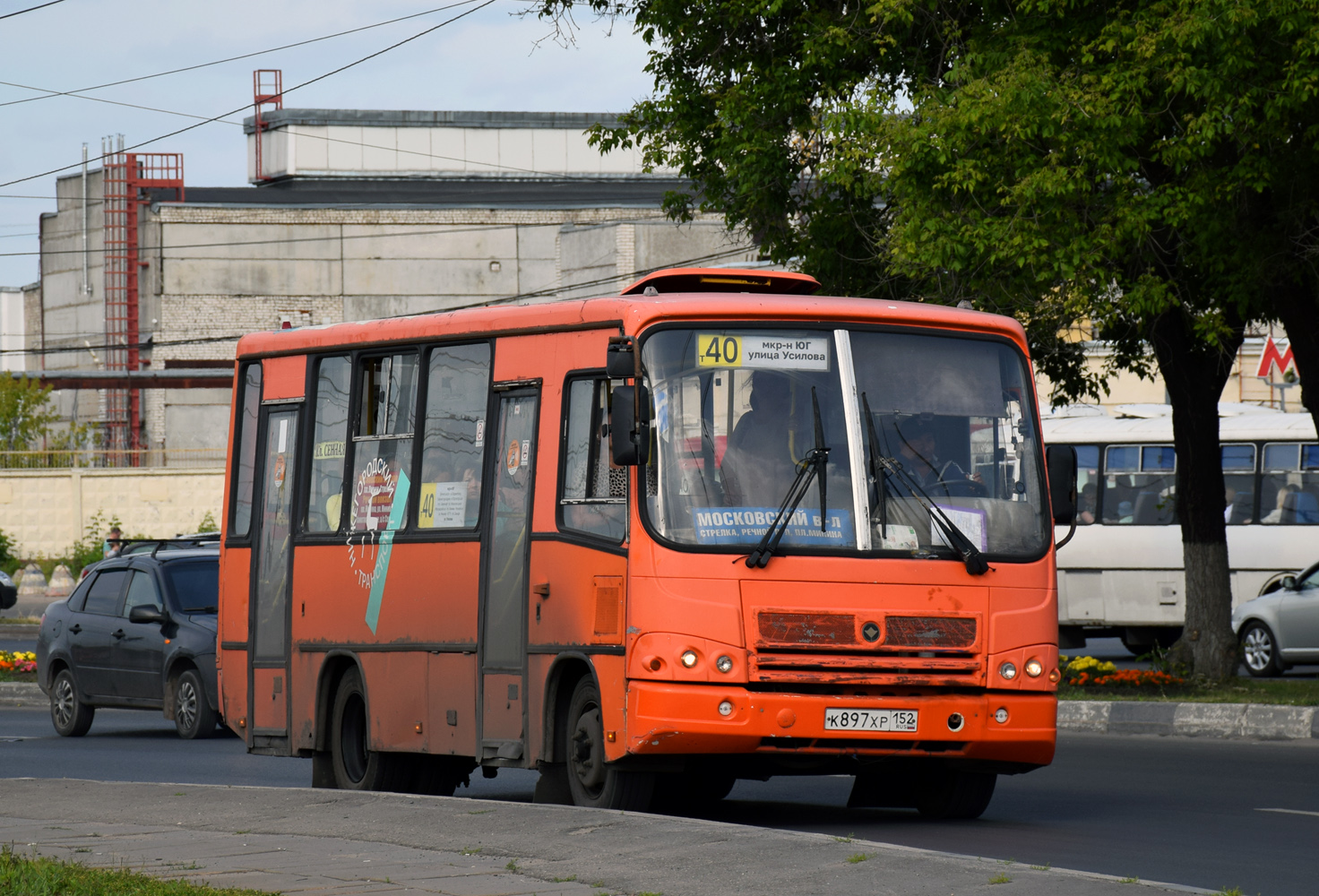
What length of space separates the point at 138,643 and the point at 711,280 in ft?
32.5

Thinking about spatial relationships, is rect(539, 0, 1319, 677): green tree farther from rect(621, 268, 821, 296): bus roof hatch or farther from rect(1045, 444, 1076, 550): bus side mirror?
rect(1045, 444, 1076, 550): bus side mirror

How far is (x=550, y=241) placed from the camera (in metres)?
72.2

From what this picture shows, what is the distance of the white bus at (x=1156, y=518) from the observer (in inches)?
1049

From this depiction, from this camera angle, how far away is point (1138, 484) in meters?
28.4

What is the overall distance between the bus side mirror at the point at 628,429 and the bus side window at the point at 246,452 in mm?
4928

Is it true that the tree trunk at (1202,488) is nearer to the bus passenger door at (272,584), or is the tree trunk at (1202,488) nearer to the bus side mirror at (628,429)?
the bus passenger door at (272,584)

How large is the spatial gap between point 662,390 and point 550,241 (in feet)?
206

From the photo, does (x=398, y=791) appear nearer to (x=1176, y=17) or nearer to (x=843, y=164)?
(x=843, y=164)

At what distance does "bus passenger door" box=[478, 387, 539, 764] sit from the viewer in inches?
434

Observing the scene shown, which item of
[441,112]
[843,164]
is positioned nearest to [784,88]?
[843,164]

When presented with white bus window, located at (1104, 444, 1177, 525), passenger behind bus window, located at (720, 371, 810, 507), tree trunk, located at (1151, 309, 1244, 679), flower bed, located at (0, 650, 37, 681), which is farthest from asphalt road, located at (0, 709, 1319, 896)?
white bus window, located at (1104, 444, 1177, 525)

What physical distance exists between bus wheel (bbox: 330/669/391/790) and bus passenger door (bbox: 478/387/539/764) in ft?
5.44

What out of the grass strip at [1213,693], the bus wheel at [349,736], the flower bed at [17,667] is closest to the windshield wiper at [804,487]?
the bus wheel at [349,736]

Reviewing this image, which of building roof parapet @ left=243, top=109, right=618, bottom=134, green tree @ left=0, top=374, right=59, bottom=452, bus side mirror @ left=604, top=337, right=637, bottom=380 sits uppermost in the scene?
building roof parapet @ left=243, top=109, right=618, bottom=134
